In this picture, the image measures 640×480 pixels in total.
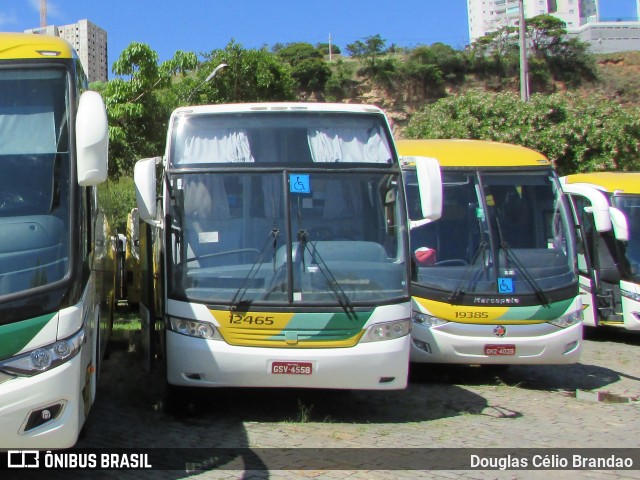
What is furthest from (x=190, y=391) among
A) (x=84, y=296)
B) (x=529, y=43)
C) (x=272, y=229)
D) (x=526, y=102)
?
(x=529, y=43)

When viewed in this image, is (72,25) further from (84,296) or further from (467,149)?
(84,296)

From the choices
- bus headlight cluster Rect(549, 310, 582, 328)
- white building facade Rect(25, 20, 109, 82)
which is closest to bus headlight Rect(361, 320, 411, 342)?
bus headlight cluster Rect(549, 310, 582, 328)

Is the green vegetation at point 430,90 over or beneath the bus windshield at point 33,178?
over

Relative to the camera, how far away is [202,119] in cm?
732

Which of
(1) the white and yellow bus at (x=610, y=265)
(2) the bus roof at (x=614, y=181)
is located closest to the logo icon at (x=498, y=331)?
(1) the white and yellow bus at (x=610, y=265)

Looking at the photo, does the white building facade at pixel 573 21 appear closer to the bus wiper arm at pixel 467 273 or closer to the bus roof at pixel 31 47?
the bus wiper arm at pixel 467 273

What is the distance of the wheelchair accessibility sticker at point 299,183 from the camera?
7.00 meters

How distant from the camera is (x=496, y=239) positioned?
8703 mm

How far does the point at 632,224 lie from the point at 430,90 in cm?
3783

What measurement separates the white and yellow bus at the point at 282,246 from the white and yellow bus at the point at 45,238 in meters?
1.29

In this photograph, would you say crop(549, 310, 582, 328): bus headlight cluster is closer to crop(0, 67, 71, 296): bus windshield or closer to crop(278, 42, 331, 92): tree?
crop(0, 67, 71, 296): bus windshield

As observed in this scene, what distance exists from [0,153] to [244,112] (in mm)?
2772

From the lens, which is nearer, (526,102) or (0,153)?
(0,153)

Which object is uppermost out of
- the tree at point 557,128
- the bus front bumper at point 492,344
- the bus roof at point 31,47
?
the tree at point 557,128
